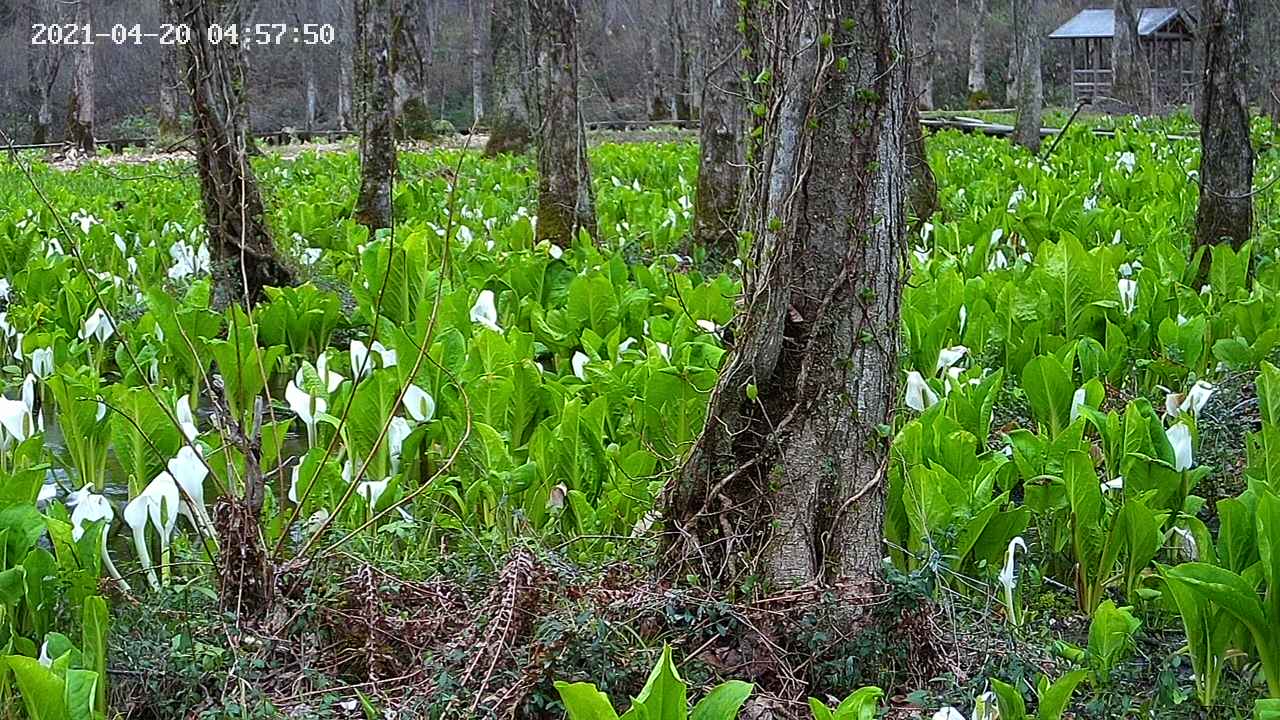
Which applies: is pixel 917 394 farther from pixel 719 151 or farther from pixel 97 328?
pixel 719 151

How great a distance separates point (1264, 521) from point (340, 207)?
9614 millimetres

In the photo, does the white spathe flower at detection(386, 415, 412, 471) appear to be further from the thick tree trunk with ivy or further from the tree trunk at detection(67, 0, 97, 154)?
the tree trunk at detection(67, 0, 97, 154)

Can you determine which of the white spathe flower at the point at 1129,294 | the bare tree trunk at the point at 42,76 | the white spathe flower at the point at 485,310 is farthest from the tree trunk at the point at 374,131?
the bare tree trunk at the point at 42,76

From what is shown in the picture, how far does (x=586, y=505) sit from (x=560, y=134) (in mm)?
5374

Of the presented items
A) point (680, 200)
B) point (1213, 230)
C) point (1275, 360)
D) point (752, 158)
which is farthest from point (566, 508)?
point (680, 200)

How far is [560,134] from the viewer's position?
8.94 meters

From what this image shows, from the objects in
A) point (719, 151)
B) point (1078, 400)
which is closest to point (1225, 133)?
point (719, 151)

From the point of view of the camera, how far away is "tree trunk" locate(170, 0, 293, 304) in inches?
255

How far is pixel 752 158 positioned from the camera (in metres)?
3.31

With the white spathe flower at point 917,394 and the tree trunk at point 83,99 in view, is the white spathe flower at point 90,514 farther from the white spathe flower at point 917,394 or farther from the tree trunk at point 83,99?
the tree trunk at point 83,99

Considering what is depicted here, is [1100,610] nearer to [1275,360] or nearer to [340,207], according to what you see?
[1275,360]

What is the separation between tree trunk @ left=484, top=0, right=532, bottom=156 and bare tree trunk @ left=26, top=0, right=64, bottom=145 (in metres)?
9.30

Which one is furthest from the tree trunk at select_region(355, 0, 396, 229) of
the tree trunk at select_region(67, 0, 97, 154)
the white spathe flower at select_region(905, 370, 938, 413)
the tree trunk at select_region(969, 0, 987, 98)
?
the tree trunk at select_region(969, 0, 987, 98)

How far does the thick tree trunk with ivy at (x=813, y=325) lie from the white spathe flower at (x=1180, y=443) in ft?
3.12
